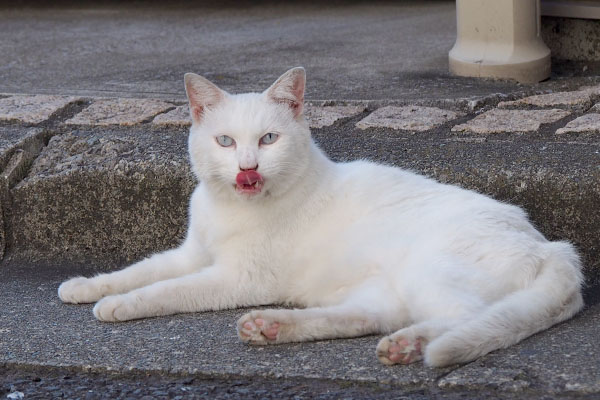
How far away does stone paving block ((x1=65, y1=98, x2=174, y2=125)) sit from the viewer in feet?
14.1

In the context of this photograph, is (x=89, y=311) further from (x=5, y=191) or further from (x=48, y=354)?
(x=5, y=191)

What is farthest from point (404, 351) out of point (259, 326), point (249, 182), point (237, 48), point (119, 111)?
point (237, 48)

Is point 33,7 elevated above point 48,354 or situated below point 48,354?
above

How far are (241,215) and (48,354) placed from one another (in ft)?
2.68

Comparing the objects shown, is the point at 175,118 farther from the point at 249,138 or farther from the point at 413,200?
the point at 413,200

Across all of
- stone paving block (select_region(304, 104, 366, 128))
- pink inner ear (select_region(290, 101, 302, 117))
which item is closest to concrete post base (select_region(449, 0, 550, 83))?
stone paving block (select_region(304, 104, 366, 128))

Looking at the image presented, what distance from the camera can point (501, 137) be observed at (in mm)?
3848

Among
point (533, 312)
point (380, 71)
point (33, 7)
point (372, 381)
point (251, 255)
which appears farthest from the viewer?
point (33, 7)

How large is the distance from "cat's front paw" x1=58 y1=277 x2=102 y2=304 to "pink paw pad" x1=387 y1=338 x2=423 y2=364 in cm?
125

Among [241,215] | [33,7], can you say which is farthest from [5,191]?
[33,7]

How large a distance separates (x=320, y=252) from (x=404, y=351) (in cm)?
73

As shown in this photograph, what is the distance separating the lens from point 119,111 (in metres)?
4.43

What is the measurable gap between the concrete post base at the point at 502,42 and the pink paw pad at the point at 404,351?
8.61 feet

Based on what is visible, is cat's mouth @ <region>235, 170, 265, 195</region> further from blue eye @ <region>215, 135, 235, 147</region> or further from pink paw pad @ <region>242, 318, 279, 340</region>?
pink paw pad @ <region>242, 318, 279, 340</region>
